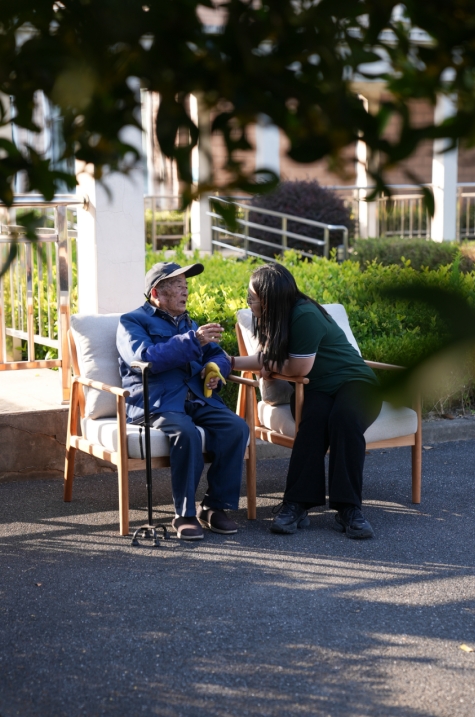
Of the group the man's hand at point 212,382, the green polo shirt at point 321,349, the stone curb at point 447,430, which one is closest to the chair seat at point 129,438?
the man's hand at point 212,382

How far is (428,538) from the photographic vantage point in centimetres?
454


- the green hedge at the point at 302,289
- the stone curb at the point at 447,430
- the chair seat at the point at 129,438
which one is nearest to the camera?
the chair seat at the point at 129,438

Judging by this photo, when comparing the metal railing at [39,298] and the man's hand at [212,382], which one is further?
the metal railing at [39,298]

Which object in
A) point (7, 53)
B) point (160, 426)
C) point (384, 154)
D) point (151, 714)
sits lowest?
point (151, 714)

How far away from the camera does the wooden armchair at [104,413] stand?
4559 mm

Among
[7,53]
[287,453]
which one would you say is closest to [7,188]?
[7,53]

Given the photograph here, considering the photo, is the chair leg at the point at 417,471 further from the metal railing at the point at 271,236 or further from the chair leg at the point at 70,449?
the metal railing at the point at 271,236

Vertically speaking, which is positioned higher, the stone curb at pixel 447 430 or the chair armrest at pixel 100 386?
the chair armrest at pixel 100 386

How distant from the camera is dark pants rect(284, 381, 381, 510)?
4640 mm

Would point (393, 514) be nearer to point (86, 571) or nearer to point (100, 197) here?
point (86, 571)

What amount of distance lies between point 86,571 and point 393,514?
1.66 meters

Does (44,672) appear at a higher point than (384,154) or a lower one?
lower

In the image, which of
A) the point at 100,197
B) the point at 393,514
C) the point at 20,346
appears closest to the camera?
the point at 393,514

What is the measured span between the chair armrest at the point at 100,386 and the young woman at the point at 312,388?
31.8 inches
